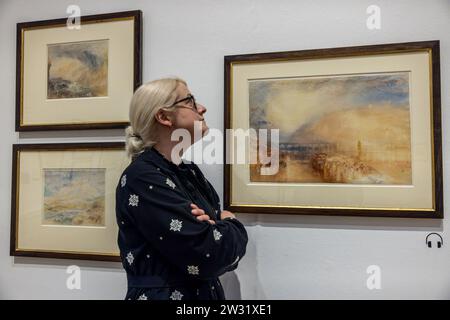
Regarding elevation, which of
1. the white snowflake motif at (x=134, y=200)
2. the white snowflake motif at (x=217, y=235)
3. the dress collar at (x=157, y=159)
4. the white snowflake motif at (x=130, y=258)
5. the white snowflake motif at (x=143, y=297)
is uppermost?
the dress collar at (x=157, y=159)

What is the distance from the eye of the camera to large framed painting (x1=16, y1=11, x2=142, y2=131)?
1178 millimetres

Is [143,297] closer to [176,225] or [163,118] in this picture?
[176,225]

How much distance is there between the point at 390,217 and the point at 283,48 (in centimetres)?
56

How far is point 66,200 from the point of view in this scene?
4.03 feet

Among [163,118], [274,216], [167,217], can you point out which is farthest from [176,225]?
[274,216]

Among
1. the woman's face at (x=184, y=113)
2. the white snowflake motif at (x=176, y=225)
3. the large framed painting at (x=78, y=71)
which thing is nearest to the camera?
the white snowflake motif at (x=176, y=225)

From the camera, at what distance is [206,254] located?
824 mm

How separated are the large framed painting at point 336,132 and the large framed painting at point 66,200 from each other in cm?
39

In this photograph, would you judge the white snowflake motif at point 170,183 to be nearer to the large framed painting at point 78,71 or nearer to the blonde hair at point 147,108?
the blonde hair at point 147,108

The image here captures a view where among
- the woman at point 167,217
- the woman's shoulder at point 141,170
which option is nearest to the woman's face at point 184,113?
the woman at point 167,217

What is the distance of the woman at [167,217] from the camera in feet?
2.72

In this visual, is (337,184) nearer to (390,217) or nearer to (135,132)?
(390,217)

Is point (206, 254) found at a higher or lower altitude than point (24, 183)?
lower

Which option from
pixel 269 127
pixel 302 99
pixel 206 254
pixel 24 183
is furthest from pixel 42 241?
pixel 302 99
